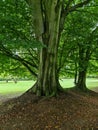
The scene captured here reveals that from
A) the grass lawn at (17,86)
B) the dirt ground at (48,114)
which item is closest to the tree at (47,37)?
the dirt ground at (48,114)

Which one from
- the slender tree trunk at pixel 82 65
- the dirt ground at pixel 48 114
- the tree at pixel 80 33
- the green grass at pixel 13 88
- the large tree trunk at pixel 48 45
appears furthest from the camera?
the green grass at pixel 13 88

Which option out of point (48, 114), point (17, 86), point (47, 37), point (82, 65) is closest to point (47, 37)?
point (47, 37)

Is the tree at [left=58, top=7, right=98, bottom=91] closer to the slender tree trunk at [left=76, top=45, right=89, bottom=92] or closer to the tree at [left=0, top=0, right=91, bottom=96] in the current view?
the slender tree trunk at [left=76, top=45, right=89, bottom=92]

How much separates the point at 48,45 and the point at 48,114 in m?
3.38

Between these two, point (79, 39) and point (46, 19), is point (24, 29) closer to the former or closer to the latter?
point (46, 19)

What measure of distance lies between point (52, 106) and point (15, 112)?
1615mm

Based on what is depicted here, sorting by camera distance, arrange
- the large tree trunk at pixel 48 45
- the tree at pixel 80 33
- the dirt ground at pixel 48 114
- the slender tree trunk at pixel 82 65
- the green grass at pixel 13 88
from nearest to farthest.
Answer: the dirt ground at pixel 48 114 → the large tree trunk at pixel 48 45 → the tree at pixel 80 33 → the slender tree trunk at pixel 82 65 → the green grass at pixel 13 88

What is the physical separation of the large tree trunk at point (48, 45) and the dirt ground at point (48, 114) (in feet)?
1.99

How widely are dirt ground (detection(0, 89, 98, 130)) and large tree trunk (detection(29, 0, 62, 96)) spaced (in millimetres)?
606

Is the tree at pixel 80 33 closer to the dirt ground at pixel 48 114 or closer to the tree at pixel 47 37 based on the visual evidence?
the tree at pixel 47 37

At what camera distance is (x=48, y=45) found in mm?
13180

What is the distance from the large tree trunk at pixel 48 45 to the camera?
1312cm

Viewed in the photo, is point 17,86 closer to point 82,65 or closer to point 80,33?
point 82,65

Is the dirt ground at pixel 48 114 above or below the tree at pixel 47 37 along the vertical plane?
below
